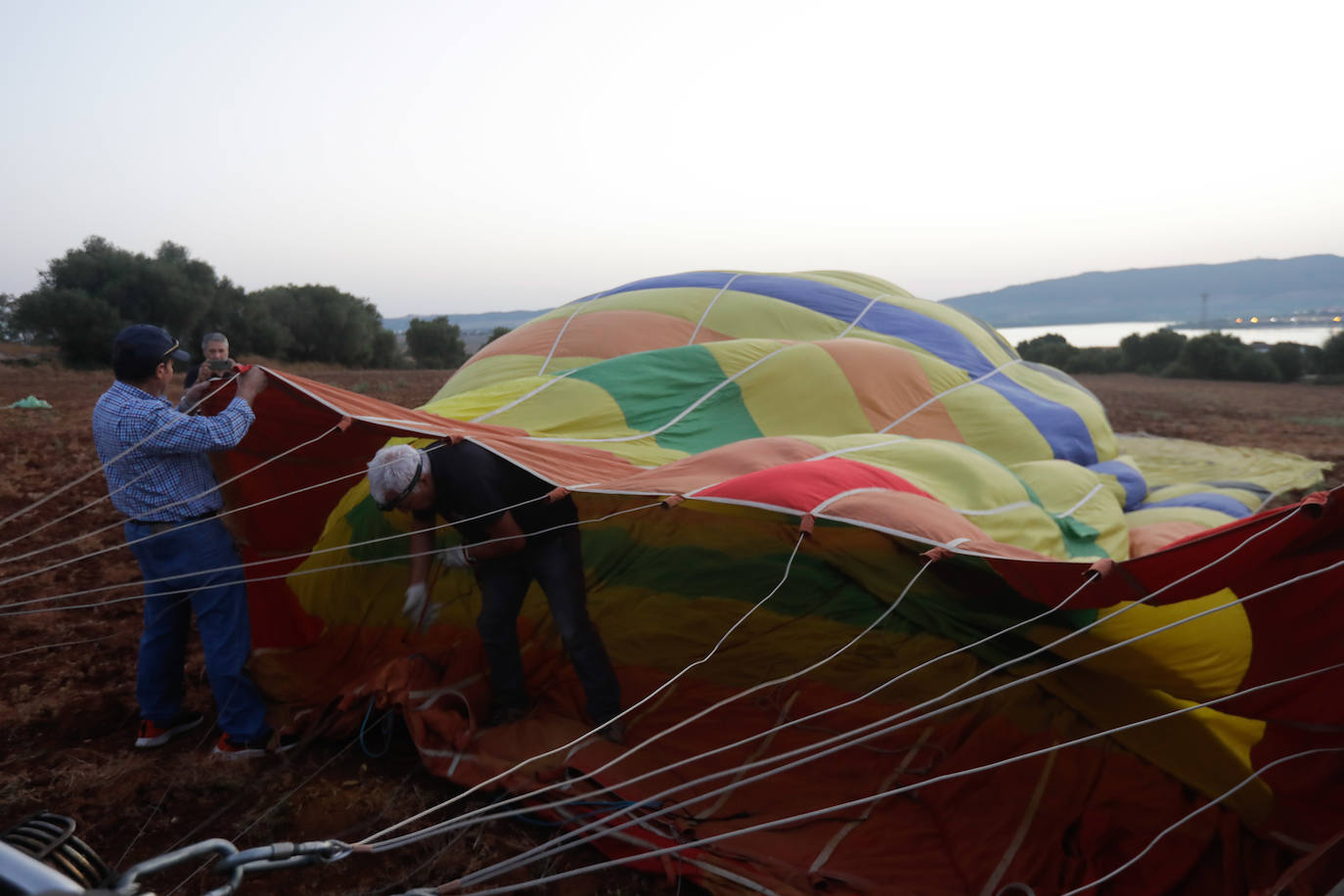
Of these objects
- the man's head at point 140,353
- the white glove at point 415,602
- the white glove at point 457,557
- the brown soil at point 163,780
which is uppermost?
the man's head at point 140,353

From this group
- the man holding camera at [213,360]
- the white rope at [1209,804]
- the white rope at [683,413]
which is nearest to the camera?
the white rope at [1209,804]

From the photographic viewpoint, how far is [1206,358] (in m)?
18.2

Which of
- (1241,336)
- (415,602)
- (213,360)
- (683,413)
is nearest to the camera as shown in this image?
(415,602)

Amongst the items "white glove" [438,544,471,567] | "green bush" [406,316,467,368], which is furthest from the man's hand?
"green bush" [406,316,467,368]

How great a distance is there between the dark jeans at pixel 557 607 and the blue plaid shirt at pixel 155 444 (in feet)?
2.85

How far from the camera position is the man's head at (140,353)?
2439 mm

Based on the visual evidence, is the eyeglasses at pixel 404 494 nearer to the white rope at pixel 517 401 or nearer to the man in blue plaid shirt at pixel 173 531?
the man in blue plaid shirt at pixel 173 531

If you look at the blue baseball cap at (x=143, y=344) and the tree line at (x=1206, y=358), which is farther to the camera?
the tree line at (x=1206, y=358)

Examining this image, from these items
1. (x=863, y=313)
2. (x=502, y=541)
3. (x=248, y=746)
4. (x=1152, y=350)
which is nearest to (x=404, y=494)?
(x=502, y=541)

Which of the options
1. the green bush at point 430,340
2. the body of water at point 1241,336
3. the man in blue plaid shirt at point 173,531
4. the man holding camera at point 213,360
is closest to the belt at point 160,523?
the man in blue plaid shirt at point 173,531

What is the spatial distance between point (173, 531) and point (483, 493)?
958mm

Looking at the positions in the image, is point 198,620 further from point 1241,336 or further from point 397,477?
point 1241,336

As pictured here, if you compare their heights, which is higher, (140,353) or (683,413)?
(140,353)

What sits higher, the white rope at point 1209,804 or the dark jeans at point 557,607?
the dark jeans at point 557,607
